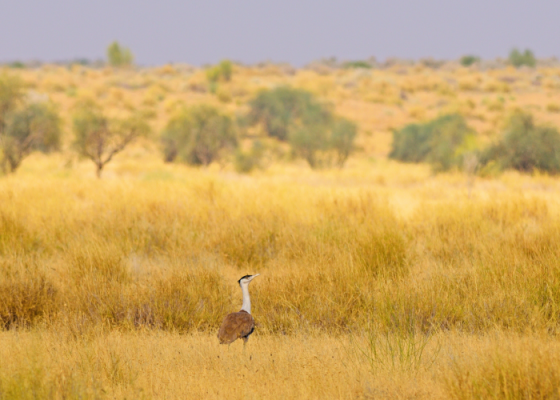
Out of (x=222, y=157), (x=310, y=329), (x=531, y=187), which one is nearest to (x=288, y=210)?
(x=310, y=329)

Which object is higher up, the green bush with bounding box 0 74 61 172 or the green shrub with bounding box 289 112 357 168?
the green bush with bounding box 0 74 61 172

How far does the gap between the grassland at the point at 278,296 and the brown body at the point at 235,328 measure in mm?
217

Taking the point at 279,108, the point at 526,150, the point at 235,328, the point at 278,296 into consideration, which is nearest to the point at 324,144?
the point at 526,150

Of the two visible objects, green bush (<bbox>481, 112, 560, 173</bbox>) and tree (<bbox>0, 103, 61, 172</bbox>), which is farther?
green bush (<bbox>481, 112, 560, 173</bbox>)

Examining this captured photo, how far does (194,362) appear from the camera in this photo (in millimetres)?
4871

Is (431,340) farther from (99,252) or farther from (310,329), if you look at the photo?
(99,252)

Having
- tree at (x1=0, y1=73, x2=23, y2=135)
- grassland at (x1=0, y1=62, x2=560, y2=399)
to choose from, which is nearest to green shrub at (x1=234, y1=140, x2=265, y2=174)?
tree at (x1=0, y1=73, x2=23, y2=135)

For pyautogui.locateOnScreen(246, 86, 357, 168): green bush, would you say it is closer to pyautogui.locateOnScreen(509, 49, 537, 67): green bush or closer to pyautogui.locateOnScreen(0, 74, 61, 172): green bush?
pyautogui.locateOnScreen(0, 74, 61, 172): green bush

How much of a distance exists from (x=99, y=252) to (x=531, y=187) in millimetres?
13564

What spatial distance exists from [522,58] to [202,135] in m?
68.7

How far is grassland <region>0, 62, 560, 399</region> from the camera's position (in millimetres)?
4273

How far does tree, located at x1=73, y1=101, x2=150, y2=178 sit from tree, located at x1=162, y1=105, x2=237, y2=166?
355cm

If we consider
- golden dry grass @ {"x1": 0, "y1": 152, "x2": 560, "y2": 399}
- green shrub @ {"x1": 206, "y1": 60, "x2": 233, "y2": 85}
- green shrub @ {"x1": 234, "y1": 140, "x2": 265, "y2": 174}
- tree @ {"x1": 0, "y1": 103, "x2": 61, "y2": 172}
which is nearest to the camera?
golden dry grass @ {"x1": 0, "y1": 152, "x2": 560, "y2": 399}

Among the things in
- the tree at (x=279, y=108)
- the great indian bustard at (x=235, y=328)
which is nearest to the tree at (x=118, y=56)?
the tree at (x=279, y=108)
